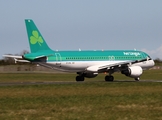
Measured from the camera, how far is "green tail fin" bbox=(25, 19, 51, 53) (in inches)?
2126

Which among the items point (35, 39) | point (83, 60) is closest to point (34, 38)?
point (35, 39)

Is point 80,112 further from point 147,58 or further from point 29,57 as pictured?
point 147,58

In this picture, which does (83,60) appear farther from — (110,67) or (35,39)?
(35,39)

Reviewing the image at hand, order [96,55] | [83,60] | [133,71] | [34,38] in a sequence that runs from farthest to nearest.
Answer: [96,55]
[83,60]
[34,38]
[133,71]

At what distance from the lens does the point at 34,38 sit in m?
54.3

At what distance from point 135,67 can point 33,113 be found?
3404cm

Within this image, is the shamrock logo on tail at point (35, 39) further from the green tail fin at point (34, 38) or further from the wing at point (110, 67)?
the wing at point (110, 67)

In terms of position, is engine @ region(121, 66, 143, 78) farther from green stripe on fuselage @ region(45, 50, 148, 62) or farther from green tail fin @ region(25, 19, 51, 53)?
green tail fin @ region(25, 19, 51, 53)

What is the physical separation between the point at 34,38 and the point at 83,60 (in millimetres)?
6738

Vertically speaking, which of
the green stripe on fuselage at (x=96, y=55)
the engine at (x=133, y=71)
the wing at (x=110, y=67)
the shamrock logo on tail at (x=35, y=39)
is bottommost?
the engine at (x=133, y=71)

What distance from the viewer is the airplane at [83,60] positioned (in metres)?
53.5

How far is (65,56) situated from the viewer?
181 ft

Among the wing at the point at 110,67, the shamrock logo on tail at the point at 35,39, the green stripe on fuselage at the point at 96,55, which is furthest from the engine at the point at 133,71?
the shamrock logo on tail at the point at 35,39

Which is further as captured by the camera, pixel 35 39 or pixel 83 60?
pixel 83 60
